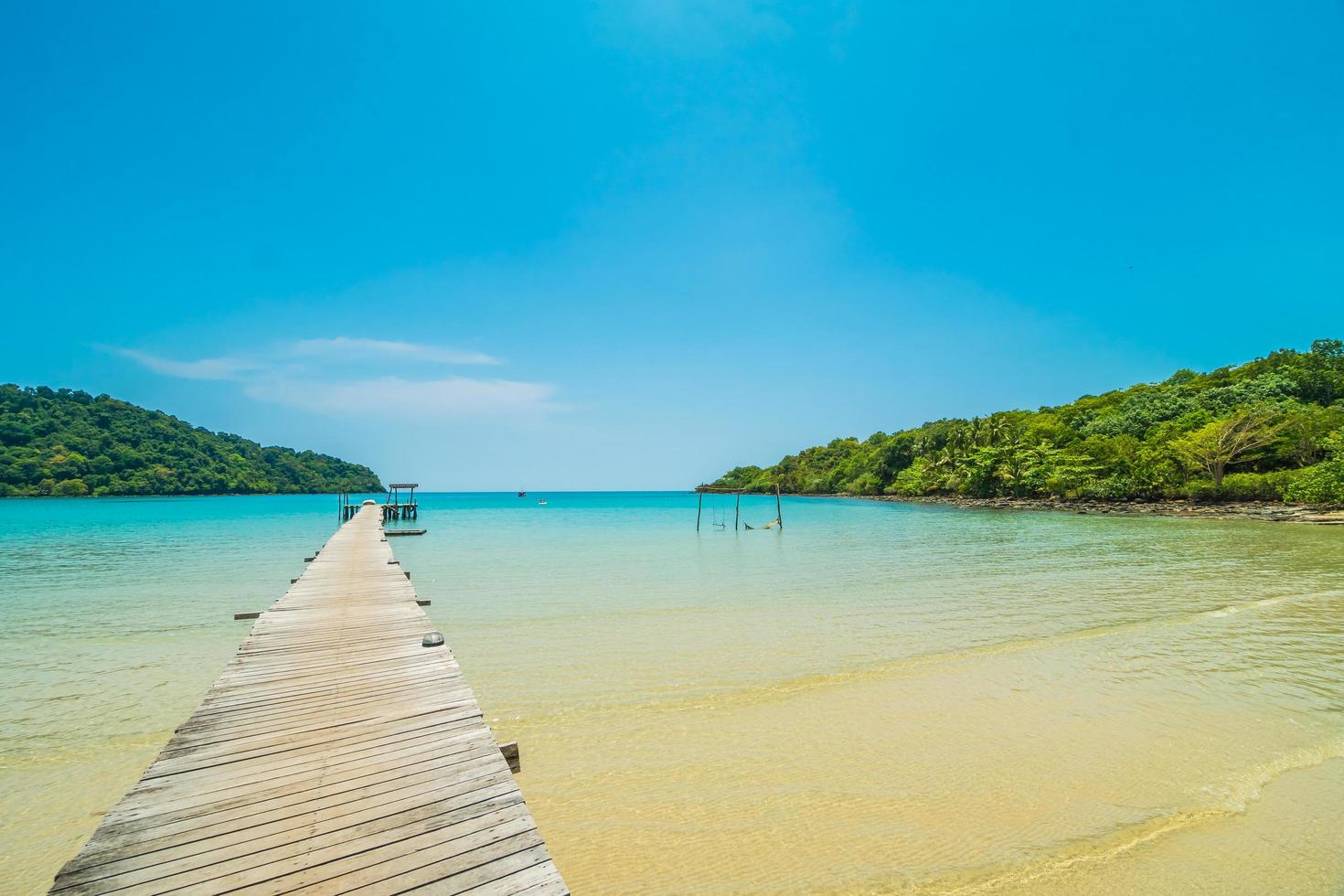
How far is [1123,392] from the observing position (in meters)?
75.5

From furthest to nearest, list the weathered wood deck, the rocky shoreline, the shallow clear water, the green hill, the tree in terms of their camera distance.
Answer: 1. the green hill
2. the tree
3. the rocky shoreline
4. the shallow clear water
5. the weathered wood deck

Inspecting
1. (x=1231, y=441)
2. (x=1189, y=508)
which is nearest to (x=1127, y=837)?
(x=1189, y=508)

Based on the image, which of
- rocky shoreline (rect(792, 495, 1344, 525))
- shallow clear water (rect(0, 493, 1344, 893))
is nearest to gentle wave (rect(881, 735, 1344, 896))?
shallow clear water (rect(0, 493, 1344, 893))

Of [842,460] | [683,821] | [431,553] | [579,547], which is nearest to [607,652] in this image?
[683,821]

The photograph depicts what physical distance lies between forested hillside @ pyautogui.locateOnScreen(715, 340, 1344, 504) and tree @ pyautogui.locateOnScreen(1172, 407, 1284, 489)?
92mm

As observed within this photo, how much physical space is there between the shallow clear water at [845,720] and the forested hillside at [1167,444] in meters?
35.0

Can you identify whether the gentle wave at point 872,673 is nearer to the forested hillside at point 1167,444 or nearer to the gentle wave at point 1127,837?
the gentle wave at point 1127,837

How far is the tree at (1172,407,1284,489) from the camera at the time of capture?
1640 inches

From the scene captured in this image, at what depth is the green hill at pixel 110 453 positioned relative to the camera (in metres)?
81.1

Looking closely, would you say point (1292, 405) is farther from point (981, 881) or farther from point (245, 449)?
point (245, 449)

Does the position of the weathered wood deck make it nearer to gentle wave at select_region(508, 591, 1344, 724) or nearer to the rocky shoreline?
gentle wave at select_region(508, 591, 1344, 724)

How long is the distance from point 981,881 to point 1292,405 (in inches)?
2599

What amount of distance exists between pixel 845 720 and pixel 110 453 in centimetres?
12045

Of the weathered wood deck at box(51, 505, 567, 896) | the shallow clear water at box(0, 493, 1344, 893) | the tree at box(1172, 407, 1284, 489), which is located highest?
the tree at box(1172, 407, 1284, 489)
